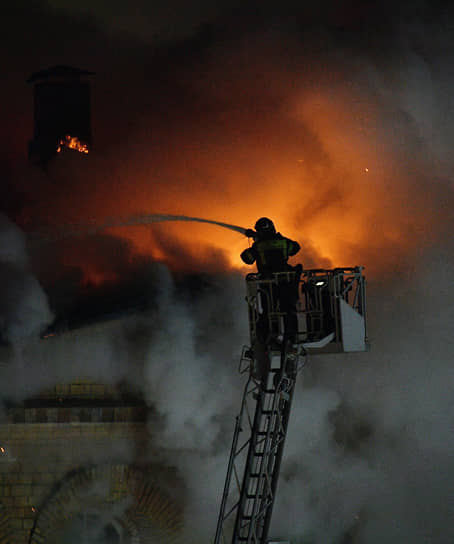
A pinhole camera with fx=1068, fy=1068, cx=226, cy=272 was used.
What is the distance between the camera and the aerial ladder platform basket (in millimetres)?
13430

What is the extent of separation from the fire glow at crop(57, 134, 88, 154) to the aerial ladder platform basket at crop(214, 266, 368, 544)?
12284mm

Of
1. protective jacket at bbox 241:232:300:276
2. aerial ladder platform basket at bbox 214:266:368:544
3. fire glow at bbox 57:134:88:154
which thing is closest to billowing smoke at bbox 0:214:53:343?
fire glow at bbox 57:134:88:154

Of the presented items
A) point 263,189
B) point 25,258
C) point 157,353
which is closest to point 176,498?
point 157,353

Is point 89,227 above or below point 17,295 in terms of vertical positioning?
above

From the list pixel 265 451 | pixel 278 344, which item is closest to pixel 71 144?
pixel 278 344

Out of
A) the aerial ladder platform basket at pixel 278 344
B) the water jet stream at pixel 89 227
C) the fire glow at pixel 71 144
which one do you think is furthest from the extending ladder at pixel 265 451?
the fire glow at pixel 71 144

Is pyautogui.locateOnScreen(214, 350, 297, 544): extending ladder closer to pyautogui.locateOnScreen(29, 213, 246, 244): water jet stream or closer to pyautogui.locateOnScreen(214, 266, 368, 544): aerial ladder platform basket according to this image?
pyautogui.locateOnScreen(214, 266, 368, 544): aerial ladder platform basket

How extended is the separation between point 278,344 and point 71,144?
13.2 metres

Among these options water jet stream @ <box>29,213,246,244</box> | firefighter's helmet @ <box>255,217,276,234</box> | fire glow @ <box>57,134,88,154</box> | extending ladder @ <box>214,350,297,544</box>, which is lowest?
extending ladder @ <box>214,350,297,544</box>

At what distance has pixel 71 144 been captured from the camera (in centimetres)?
2567

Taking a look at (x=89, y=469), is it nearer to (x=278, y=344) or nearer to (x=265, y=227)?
(x=278, y=344)

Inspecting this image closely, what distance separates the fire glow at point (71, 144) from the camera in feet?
83.7

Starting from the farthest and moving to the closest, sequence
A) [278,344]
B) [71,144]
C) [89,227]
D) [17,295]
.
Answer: [71,144] < [89,227] < [17,295] < [278,344]

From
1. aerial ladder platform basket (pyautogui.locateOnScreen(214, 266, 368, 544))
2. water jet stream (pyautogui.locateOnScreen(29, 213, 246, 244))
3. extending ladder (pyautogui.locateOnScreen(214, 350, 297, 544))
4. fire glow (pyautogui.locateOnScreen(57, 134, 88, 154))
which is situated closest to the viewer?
extending ladder (pyautogui.locateOnScreen(214, 350, 297, 544))
